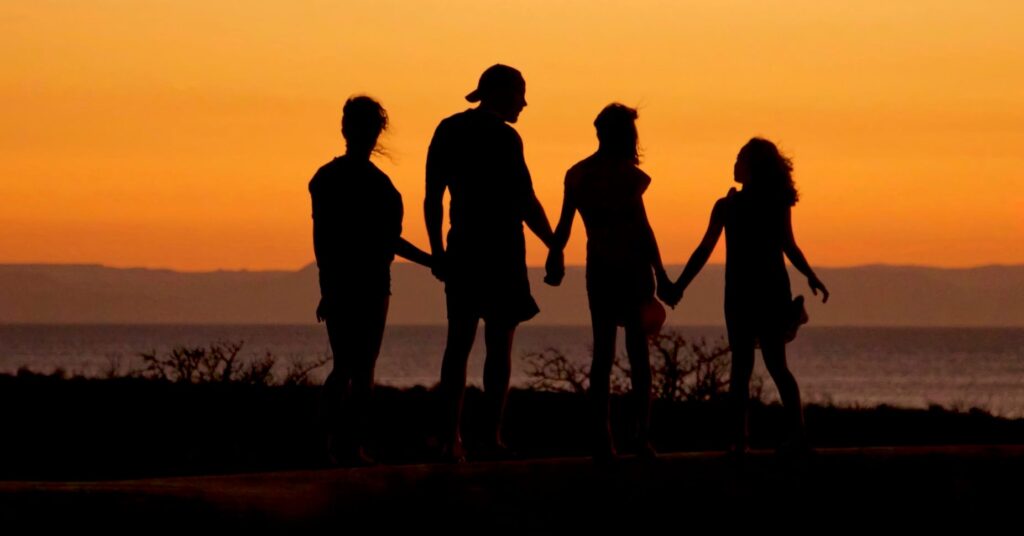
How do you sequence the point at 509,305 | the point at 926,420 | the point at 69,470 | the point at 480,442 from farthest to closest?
the point at 926,420
the point at 480,442
the point at 69,470
the point at 509,305

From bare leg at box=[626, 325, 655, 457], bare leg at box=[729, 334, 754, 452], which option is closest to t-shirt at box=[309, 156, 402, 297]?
bare leg at box=[626, 325, 655, 457]

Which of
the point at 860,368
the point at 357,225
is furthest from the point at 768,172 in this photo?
the point at 860,368

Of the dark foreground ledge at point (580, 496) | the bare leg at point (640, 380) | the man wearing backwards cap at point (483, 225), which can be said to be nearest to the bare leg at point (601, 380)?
the bare leg at point (640, 380)

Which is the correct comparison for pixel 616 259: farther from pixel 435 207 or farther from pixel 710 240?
pixel 435 207

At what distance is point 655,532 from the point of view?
28.6ft

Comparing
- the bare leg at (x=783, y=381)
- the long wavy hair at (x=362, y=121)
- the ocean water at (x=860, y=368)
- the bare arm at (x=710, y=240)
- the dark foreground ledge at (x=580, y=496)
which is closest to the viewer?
the dark foreground ledge at (x=580, y=496)

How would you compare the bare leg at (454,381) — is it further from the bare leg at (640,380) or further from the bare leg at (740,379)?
the bare leg at (740,379)

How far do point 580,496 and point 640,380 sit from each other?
144 cm

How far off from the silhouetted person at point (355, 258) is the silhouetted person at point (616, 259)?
938 mm

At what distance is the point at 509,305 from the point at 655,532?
1621 millimetres

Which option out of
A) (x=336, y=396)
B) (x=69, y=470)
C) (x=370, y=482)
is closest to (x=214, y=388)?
(x=69, y=470)

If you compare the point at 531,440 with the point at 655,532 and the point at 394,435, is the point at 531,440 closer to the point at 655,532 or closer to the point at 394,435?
the point at 394,435

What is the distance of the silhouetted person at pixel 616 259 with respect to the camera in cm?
1005

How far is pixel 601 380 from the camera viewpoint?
33.2ft
